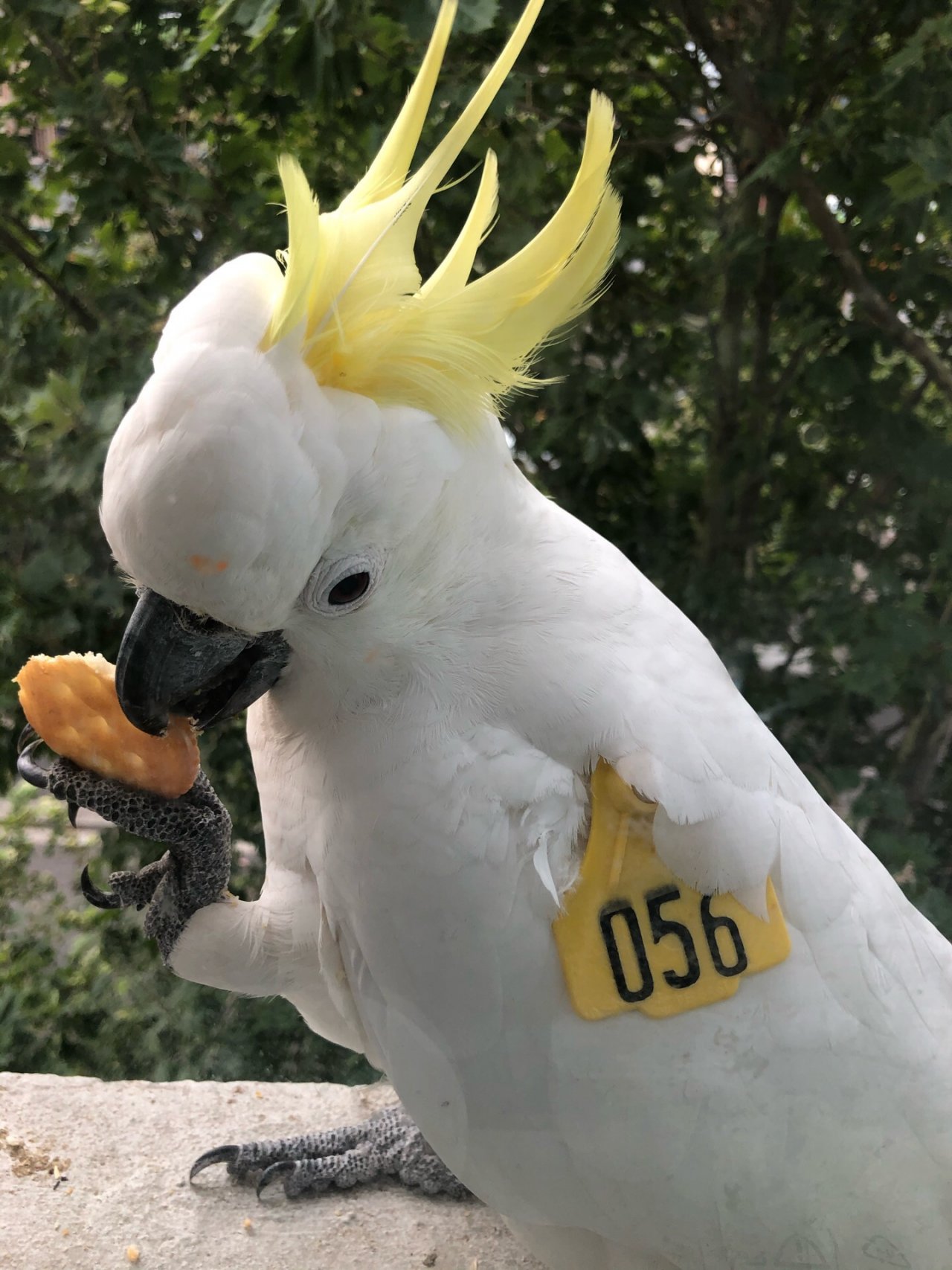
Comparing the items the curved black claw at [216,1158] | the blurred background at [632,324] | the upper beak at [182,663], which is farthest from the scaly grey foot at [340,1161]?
the upper beak at [182,663]

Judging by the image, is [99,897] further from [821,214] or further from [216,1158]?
[821,214]

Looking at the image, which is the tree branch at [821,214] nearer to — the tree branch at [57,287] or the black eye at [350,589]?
the tree branch at [57,287]

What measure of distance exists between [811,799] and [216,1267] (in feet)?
3.38

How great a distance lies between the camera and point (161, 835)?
3.74 feet

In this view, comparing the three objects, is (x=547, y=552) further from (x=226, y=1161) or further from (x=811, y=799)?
(x=226, y=1161)

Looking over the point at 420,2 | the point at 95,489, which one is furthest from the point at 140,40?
the point at 95,489

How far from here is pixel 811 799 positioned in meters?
1.06

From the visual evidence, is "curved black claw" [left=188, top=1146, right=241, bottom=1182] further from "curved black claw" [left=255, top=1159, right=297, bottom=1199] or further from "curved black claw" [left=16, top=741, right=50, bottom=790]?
"curved black claw" [left=16, top=741, right=50, bottom=790]

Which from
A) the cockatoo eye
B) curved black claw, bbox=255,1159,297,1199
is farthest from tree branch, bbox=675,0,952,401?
curved black claw, bbox=255,1159,297,1199

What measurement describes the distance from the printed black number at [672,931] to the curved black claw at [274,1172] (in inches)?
33.7

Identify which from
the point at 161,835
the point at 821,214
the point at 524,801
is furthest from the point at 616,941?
the point at 821,214

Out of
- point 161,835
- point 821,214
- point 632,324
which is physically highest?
point 821,214

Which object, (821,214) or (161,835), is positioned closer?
(161,835)

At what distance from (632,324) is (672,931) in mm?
1365
